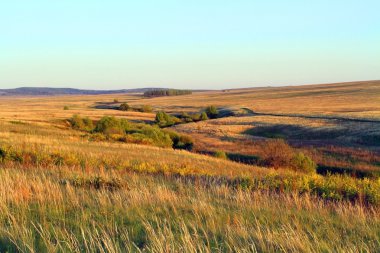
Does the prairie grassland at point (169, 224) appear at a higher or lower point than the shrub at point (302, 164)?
higher

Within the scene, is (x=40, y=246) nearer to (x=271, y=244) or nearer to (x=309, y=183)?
(x=271, y=244)

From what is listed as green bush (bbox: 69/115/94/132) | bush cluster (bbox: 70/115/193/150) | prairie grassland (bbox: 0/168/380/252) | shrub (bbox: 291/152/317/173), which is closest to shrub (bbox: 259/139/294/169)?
shrub (bbox: 291/152/317/173)

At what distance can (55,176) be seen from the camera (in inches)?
355

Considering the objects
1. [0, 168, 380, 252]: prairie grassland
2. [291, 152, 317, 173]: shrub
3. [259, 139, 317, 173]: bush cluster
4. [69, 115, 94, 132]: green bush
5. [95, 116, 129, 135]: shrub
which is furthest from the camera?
[69, 115, 94, 132]: green bush

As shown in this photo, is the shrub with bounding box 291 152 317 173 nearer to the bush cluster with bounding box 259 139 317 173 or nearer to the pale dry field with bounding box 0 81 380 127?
the bush cluster with bounding box 259 139 317 173

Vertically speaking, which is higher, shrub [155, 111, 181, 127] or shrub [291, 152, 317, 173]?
shrub [291, 152, 317, 173]

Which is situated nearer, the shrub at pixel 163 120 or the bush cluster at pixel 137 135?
the bush cluster at pixel 137 135

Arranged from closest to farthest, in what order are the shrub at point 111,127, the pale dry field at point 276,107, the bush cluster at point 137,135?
the bush cluster at point 137,135 → the shrub at point 111,127 → the pale dry field at point 276,107

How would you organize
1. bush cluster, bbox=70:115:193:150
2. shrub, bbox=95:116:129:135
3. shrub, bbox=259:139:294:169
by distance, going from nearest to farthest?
shrub, bbox=259:139:294:169 → bush cluster, bbox=70:115:193:150 → shrub, bbox=95:116:129:135

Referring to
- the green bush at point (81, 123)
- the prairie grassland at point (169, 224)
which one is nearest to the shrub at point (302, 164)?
the prairie grassland at point (169, 224)

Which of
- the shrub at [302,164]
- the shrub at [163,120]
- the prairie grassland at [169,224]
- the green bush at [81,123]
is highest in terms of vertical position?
the prairie grassland at [169,224]

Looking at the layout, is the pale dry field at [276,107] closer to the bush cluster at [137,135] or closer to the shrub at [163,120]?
the shrub at [163,120]

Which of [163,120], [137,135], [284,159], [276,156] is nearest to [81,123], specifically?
[137,135]

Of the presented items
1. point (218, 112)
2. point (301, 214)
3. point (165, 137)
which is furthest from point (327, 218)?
point (218, 112)
